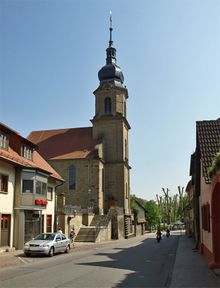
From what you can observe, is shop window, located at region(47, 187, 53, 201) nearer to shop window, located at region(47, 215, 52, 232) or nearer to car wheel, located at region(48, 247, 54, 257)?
shop window, located at region(47, 215, 52, 232)

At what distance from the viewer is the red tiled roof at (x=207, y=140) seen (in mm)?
17120

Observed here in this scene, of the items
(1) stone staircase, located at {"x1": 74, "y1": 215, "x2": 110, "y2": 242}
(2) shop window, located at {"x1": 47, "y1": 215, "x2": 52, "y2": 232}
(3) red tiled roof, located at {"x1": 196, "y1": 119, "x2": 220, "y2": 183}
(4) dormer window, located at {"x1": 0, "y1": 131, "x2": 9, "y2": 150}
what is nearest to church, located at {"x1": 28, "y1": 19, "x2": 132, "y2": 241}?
(1) stone staircase, located at {"x1": 74, "y1": 215, "x2": 110, "y2": 242}

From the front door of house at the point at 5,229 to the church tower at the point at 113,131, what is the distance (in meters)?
30.6

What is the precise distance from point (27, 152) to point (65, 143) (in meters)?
29.7

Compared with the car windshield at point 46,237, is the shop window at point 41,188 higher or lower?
higher

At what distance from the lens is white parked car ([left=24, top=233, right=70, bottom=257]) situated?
899 inches

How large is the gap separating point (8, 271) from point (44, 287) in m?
4.68

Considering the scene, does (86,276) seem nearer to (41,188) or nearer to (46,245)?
(46,245)

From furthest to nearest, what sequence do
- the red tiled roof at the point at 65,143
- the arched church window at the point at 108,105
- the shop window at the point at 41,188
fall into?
the arched church window at the point at 108,105 < the red tiled roof at the point at 65,143 < the shop window at the point at 41,188

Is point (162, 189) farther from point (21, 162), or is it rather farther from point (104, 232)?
point (21, 162)

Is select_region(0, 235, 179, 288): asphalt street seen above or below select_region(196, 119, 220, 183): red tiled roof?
below

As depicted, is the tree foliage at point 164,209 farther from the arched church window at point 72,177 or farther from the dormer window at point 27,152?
the dormer window at point 27,152

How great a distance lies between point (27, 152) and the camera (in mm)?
31328

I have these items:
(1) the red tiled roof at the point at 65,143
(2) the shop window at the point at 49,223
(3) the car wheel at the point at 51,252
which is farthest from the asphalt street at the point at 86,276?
(1) the red tiled roof at the point at 65,143
